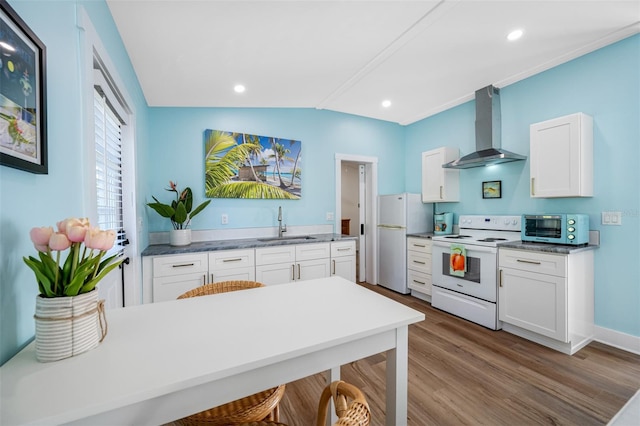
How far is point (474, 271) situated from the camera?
2887 mm

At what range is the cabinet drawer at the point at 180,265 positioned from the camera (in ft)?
8.10

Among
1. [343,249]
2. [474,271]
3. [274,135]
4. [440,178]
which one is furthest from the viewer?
[440,178]

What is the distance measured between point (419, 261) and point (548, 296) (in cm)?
149

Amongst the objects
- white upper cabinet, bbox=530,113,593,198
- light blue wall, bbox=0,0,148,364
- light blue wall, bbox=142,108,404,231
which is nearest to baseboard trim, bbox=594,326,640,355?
white upper cabinet, bbox=530,113,593,198

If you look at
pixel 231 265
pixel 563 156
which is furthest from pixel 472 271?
pixel 231 265

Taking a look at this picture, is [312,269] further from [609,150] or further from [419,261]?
[609,150]

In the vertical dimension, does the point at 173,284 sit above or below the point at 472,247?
below

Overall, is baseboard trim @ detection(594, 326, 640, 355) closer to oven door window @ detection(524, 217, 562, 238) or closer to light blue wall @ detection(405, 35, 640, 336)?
light blue wall @ detection(405, 35, 640, 336)

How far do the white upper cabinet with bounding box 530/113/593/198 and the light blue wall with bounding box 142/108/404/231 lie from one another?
212 centimetres

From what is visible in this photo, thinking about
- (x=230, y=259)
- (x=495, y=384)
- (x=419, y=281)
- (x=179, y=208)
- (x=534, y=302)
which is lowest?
(x=495, y=384)

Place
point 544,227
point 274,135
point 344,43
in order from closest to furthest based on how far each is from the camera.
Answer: point 344,43, point 544,227, point 274,135

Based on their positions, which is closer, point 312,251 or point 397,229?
point 312,251

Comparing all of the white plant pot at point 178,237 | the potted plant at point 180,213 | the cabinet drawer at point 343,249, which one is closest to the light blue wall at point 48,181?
the potted plant at point 180,213

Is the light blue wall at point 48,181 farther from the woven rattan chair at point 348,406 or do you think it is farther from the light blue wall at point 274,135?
the light blue wall at point 274,135
